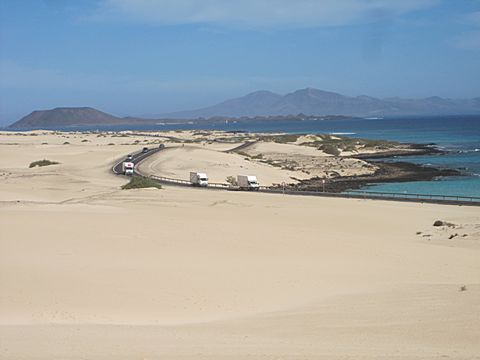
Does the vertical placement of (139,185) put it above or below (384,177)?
above

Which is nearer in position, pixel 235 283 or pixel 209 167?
pixel 235 283

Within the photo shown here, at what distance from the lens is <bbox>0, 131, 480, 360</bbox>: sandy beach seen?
10.3 meters

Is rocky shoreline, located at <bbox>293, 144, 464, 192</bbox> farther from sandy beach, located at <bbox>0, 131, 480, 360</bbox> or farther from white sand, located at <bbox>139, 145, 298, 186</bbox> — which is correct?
sandy beach, located at <bbox>0, 131, 480, 360</bbox>

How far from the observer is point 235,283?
16438 millimetres

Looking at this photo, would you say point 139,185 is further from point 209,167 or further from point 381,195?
point 209,167

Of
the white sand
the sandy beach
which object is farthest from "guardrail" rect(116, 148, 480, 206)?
the sandy beach

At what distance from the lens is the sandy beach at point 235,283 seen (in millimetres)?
10336

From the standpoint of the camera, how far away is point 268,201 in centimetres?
4172

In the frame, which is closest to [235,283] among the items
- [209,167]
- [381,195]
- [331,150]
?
[381,195]

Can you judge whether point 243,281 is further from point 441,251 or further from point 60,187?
point 60,187

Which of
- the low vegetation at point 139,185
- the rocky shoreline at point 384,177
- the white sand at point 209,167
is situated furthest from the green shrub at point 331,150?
the low vegetation at point 139,185

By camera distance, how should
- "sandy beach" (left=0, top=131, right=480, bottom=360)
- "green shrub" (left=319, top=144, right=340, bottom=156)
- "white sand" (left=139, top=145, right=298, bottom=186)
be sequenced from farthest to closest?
1. "green shrub" (left=319, top=144, right=340, bottom=156)
2. "white sand" (left=139, top=145, right=298, bottom=186)
3. "sandy beach" (left=0, top=131, right=480, bottom=360)

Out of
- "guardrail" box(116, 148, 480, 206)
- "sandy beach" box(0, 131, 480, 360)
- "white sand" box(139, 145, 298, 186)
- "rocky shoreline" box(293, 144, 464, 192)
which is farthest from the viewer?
"white sand" box(139, 145, 298, 186)

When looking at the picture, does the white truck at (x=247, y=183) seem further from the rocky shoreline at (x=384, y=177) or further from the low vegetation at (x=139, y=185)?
the low vegetation at (x=139, y=185)
